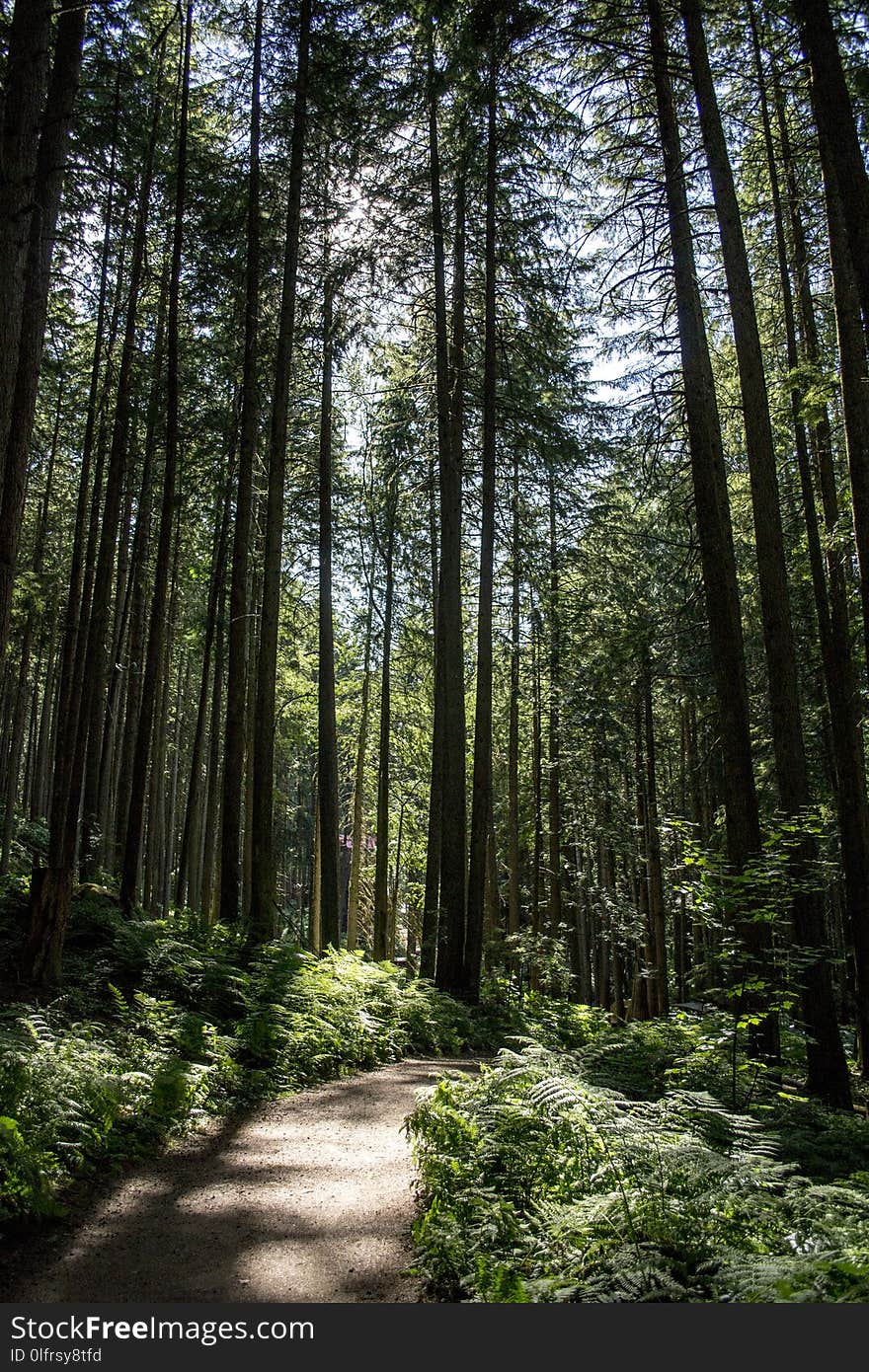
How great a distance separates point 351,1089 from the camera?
25.6 feet

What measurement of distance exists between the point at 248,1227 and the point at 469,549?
13586 mm

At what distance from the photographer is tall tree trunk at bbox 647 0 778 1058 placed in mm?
8438

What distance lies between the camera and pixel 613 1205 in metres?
3.70

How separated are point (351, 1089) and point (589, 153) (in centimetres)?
1242

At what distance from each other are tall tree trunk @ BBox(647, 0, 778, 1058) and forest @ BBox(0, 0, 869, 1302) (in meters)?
0.05

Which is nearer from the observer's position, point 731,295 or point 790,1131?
point 790,1131

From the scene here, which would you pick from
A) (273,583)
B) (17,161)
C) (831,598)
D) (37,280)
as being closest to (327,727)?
(273,583)

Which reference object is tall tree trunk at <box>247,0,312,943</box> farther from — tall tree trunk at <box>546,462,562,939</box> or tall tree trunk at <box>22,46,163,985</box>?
tall tree trunk at <box>546,462,562,939</box>

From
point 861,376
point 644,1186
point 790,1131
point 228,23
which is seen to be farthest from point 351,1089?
point 228,23

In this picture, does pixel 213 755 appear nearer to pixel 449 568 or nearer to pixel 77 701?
pixel 449 568

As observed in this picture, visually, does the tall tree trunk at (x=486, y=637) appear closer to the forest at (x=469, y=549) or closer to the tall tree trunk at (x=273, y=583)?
the forest at (x=469, y=549)

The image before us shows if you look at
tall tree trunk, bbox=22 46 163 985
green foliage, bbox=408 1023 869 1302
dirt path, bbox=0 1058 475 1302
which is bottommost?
dirt path, bbox=0 1058 475 1302

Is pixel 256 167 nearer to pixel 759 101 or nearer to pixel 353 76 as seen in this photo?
pixel 353 76

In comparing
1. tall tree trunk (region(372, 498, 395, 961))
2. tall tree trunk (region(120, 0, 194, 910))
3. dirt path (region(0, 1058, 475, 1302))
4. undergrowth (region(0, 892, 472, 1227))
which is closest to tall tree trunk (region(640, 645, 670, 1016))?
tall tree trunk (region(372, 498, 395, 961))
